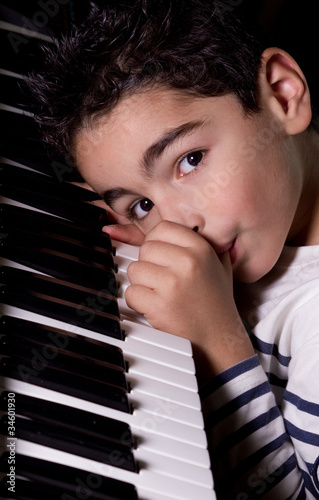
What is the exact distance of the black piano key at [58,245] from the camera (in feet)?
2.52

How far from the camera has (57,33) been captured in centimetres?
115

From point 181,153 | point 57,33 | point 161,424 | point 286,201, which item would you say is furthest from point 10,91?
point 161,424

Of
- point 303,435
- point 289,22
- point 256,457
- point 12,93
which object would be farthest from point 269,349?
point 289,22

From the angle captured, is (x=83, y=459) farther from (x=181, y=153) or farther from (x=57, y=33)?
(x=57, y=33)

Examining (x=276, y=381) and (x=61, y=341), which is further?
(x=276, y=381)

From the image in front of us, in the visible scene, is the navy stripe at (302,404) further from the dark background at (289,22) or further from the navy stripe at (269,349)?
the dark background at (289,22)

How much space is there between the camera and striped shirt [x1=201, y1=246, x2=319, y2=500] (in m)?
0.86

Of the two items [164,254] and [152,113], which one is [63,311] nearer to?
[164,254]

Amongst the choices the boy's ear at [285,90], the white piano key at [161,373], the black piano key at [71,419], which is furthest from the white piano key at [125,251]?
the boy's ear at [285,90]

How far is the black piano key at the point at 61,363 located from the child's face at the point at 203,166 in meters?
0.43

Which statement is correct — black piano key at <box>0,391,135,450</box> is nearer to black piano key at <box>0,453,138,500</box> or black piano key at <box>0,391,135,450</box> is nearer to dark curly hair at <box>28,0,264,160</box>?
black piano key at <box>0,453,138,500</box>

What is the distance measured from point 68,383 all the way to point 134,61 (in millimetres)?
693

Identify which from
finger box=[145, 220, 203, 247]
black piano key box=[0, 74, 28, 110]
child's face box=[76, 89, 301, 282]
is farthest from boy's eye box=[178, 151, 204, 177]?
black piano key box=[0, 74, 28, 110]

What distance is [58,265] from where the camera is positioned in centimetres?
76
